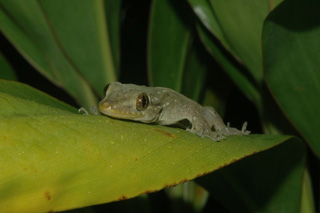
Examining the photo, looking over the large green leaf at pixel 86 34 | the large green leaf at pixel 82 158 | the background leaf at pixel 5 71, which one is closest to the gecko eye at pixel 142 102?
the large green leaf at pixel 82 158

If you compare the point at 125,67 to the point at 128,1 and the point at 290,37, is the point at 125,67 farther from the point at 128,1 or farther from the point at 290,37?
the point at 290,37

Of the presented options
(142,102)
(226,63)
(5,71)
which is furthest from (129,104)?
(5,71)

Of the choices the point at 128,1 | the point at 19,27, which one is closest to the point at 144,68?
the point at 128,1

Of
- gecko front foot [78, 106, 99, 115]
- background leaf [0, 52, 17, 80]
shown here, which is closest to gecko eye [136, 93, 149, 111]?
gecko front foot [78, 106, 99, 115]

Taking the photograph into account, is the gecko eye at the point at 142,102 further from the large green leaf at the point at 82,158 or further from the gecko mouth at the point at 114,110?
the large green leaf at the point at 82,158

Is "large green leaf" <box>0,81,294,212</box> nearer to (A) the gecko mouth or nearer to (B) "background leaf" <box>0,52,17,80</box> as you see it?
(A) the gecko mouth

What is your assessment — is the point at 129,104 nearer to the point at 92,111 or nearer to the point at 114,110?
the point at 114,110
